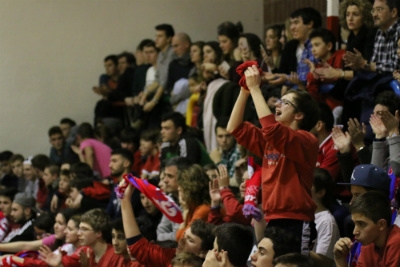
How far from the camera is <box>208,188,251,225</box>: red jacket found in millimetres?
→ 7316

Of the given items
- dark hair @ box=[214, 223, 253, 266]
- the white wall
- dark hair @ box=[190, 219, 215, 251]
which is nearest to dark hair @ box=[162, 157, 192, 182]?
dark hair @ box=[190, 219, 215, 251]

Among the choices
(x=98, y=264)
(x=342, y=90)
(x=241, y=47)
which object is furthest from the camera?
(x=241, y=47)

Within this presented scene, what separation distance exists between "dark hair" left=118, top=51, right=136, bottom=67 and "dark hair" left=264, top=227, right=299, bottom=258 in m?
7.54

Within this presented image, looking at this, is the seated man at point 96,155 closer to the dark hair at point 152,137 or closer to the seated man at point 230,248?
the dark hair at point 152,137

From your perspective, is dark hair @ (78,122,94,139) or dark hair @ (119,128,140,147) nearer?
dark hair @ (119,128,140,147)

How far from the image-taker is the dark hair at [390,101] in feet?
23.2

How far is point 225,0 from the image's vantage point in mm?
13406

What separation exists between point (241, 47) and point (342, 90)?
1.56 meters

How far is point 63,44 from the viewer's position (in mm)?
13555

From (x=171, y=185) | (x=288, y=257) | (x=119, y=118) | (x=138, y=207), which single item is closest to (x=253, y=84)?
(x=288, y=257)

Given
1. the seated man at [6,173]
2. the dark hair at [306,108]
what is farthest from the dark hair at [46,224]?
the dark hair at [306,108]

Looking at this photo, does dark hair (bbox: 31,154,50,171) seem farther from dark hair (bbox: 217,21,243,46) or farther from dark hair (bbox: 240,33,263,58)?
dark hair (bbox: 240,33,263,58)

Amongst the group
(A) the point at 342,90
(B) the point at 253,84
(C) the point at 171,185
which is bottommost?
(C) the point at 171,185

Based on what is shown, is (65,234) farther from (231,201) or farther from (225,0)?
(225,0)
